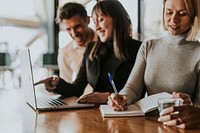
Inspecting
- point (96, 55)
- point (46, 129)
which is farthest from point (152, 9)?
point (46, 129)

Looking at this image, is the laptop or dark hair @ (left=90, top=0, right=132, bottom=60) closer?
the laptop

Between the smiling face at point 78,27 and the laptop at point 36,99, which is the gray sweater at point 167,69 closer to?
the laptop at point 36,99

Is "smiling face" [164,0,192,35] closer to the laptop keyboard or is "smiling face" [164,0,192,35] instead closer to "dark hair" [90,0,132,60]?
"dark hair" [90,0,132,60]

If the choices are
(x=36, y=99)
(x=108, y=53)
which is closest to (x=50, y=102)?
(x=36, y=99)

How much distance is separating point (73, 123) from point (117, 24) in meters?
0.93

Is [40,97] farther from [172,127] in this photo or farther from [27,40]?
[27,40]

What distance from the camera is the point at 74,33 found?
8.77ft

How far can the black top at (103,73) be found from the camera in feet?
6.23

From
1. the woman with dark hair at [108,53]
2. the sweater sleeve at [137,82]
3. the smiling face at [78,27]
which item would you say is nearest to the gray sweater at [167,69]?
the sweater sleeve at [137,82]

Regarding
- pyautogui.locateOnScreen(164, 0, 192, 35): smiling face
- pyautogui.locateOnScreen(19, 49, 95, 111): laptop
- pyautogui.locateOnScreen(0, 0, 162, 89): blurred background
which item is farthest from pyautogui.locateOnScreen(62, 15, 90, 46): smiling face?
pyautogui.locateOnScreen(0, 0, 162, 89): blurred background

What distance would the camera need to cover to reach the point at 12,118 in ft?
4.37

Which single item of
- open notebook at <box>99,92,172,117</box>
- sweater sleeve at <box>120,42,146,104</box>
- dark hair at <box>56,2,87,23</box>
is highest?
dark hair at <box>56,2,87,23</box>

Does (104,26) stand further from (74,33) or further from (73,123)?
(73,123)

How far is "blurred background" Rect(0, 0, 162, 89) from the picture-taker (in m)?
4.88
